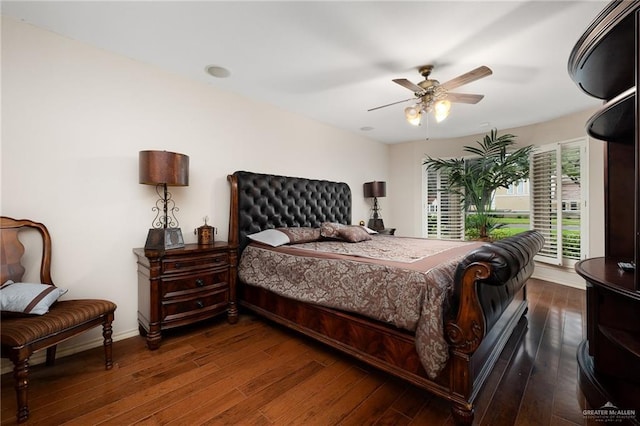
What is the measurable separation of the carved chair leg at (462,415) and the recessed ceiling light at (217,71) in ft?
10.5

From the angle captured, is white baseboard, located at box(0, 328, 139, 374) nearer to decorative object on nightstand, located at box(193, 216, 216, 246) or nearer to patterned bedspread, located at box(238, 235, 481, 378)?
decorative object on nightstand, located at box(193, 216, 216, 246)

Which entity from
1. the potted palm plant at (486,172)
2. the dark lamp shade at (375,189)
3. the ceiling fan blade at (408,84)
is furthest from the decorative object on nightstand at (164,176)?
→ the potted palm plant at (486,172)

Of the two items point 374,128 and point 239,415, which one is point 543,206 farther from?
point 239,415

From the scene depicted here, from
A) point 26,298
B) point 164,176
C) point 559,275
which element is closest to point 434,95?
point 164,176

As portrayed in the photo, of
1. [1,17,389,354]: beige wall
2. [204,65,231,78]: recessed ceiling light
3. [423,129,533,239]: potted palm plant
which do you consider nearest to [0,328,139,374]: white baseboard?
[1,17,389,354]: beige wall

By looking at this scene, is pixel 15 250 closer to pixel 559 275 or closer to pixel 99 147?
pixel 99 147

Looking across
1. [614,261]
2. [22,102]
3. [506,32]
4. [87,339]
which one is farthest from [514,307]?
[22,102]

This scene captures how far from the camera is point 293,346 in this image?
87.7 inches

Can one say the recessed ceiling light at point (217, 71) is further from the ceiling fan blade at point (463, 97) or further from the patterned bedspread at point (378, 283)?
the ceiling fan blade at point (463, 97)

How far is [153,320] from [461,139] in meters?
5.54

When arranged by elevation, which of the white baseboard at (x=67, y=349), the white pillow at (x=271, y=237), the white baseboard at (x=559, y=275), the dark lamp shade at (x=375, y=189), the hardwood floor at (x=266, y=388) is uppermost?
the dark lamp shade at (x=375, y=189)

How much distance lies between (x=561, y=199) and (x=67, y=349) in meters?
6.13

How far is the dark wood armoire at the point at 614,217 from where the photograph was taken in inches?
42.7

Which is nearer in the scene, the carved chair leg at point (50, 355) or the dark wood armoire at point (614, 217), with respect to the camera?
the dark wood armoire at point (614, 217)
